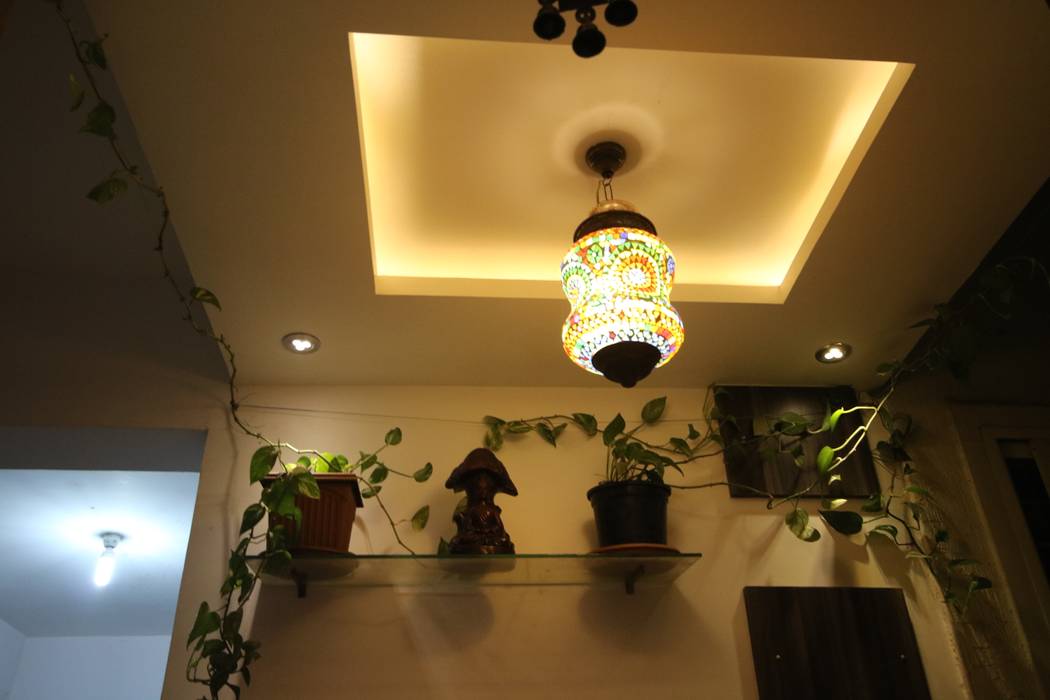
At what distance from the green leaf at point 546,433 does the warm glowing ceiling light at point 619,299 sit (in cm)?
71

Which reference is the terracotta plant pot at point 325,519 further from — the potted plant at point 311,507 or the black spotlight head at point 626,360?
the black spotlight head at point 626,360

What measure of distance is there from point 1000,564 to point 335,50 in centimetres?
212

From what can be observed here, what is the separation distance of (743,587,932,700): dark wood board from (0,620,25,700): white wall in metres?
4.79

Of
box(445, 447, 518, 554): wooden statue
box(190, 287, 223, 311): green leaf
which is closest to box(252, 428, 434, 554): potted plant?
box(445, 447, 518, 554): wooden statue

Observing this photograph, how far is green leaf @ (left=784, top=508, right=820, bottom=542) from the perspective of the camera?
6.73ft

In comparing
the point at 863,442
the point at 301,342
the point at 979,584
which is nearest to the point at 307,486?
the point at 301,342

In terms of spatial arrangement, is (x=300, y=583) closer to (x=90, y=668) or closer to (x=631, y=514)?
(x=631, y=514)

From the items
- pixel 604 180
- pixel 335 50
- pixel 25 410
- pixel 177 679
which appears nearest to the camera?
pixel 335 50

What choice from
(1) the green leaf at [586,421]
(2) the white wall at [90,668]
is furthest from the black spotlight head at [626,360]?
(2) the white wall at [90,668]

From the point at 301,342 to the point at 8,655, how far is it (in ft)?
13.8

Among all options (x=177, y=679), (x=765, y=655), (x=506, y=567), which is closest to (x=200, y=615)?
(x=177, y=679)

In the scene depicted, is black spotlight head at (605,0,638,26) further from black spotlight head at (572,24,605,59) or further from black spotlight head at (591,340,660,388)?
black spotlight head at (591,340,660,388)

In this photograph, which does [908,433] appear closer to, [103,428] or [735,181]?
[735,181]

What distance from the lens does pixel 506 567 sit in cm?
190
